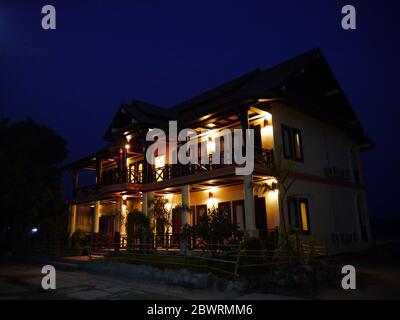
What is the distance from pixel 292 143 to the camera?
16.6m

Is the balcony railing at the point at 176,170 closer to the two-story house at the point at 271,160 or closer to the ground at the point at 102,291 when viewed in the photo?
the two-story house at the point at 271,160

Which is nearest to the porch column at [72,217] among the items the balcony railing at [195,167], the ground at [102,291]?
the balcony railing at [195,167]

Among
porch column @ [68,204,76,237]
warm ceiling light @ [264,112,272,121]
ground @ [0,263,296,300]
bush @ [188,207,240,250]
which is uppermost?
warm ceiling light @ [264,112,272,121]

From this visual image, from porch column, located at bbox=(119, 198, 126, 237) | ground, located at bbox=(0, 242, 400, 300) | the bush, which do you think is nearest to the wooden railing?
porch column, located at bbox=(119, 198, 126, 237)

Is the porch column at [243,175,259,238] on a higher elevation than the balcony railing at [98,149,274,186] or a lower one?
lower

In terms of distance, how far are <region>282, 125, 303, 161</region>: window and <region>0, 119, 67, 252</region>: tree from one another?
62.7 ft

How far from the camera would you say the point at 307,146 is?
17.6m

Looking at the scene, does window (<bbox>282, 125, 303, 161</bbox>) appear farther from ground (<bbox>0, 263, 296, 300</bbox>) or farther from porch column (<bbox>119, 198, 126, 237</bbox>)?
porch column (<bbox>119, 198, 126, 237</bbox>)

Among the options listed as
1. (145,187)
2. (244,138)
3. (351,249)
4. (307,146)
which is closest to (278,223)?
(244,138)

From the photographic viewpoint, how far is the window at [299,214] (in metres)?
15.1

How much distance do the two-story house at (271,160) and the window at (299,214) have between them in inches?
2.0

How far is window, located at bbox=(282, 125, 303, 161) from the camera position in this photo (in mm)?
16078

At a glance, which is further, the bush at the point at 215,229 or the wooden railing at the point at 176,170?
the wooden railing at the point at 176,170

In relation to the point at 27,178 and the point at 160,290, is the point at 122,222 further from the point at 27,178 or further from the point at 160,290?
the point at 160,290
